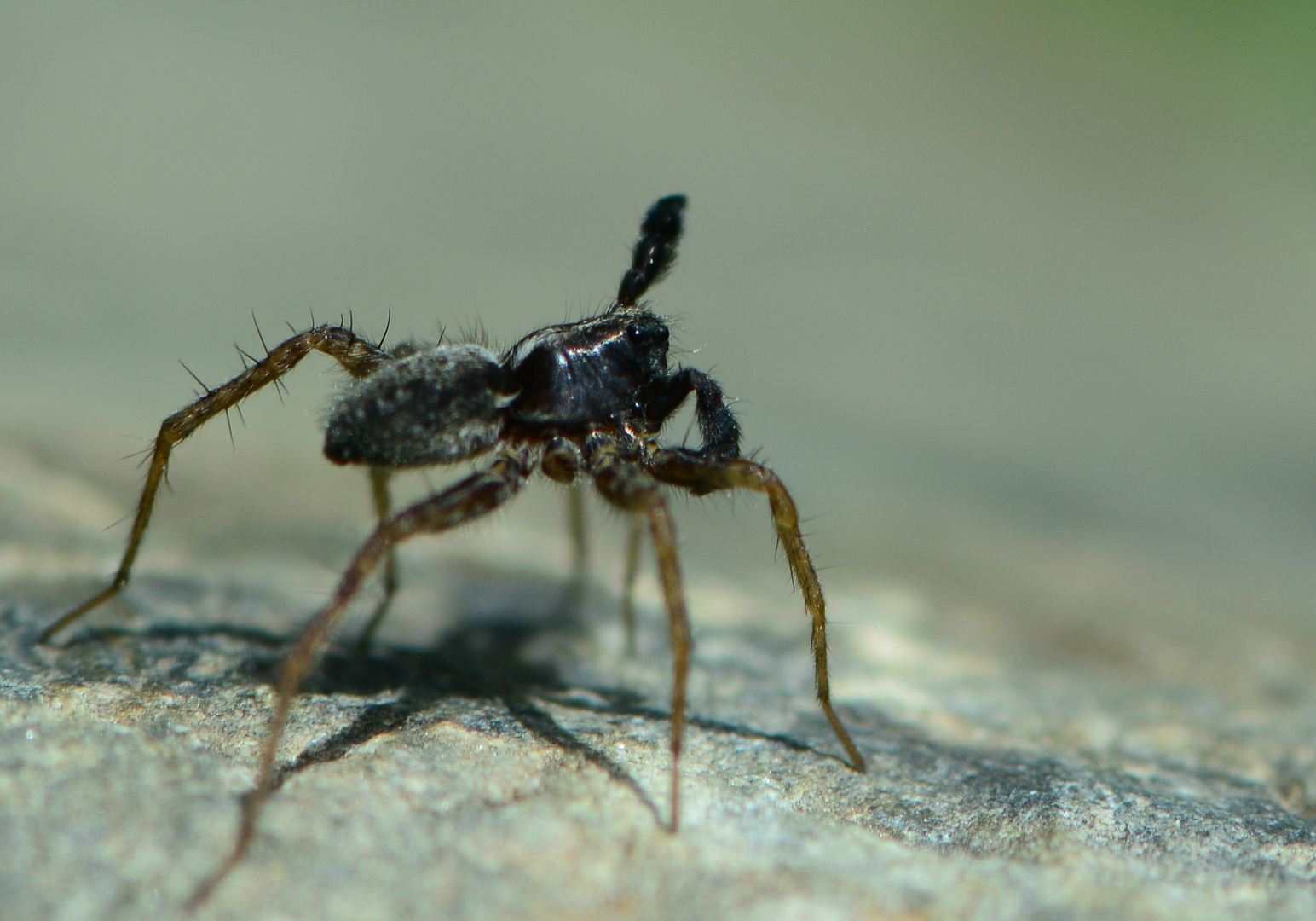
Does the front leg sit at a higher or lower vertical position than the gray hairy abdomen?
higher

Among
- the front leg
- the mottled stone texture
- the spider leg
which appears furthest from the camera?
the spider leg

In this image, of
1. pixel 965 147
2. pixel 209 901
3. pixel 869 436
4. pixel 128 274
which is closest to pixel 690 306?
pixel 869 436

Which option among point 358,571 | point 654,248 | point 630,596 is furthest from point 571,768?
point 654,248

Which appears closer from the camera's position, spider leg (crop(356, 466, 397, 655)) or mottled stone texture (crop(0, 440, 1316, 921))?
mottled stone texture (crop(0, 440, 1316, 921))

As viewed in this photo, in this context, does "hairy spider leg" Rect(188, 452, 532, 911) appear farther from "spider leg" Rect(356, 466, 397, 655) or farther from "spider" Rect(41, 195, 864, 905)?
"spider leg" Rect(356, 466, 397, 655)

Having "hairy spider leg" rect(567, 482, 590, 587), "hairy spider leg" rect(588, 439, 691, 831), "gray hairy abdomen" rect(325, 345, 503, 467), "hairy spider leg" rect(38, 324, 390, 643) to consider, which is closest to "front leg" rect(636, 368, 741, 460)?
"hairy spider leg" rect(588, 439, 691, 831)

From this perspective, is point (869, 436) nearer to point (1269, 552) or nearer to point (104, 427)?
point (1269, 552)

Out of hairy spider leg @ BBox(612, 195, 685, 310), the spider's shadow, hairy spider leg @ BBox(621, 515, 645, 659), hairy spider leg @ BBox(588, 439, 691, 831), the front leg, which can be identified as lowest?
the spider's shadow
